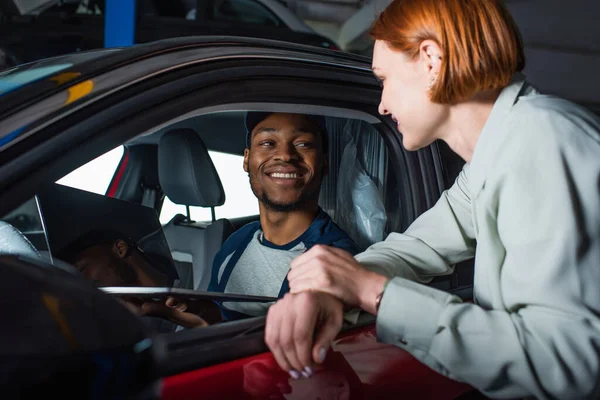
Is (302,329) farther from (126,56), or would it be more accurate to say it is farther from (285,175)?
(285,175)

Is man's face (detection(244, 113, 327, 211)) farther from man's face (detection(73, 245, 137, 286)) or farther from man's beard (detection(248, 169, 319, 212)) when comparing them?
man's face (detection(73, 245, 137, 286))

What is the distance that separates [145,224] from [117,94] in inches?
35.4

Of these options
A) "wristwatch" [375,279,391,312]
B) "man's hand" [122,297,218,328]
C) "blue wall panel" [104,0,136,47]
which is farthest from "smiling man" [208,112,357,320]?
"blue wall panel" [104,0,136,47]

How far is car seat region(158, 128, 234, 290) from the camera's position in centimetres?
198

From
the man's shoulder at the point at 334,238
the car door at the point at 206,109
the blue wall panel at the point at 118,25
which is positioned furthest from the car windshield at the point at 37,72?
the blue wall panel at the point at 118,25

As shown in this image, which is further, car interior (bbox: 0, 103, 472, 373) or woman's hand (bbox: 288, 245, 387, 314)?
car interior (bbox: 0, 103, 472, 373)

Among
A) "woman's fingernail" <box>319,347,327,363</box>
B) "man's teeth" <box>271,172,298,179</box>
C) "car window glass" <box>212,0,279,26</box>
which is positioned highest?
"car window glass" <box>212,0,279,26</box>

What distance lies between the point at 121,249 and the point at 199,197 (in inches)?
17.4

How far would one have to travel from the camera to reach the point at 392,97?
1104 mm

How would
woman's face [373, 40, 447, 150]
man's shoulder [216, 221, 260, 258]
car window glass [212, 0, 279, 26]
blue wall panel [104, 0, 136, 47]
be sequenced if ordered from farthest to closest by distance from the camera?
1. car window glass [212, 0, 279, 26]
2. blue wall panel [104, 0, 136, 47]
3. man's shoulder [216, 221, 260, 258]
4. woman's face [373, 40, 447, 150]

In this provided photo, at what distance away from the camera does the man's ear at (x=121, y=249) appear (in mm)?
1649

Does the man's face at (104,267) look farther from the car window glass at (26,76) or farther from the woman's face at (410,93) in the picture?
the woman's face at (410,93)

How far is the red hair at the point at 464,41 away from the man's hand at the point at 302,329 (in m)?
0.42

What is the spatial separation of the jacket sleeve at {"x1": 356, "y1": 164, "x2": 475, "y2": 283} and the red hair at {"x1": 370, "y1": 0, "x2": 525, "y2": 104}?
0.33m
